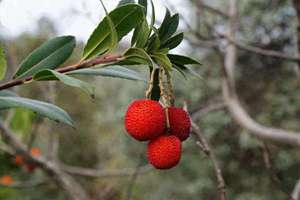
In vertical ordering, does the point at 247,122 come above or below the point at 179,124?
below

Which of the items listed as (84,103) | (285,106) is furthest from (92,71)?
(84,103)

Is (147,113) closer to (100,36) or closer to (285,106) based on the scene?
(100,36)

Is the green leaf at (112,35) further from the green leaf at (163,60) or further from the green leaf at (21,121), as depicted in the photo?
the green leaf at (21,121)

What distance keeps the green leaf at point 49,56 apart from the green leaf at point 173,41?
15cm

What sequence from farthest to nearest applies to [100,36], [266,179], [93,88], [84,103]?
[84,103] → [266,179] → [100,36] → [93,88]

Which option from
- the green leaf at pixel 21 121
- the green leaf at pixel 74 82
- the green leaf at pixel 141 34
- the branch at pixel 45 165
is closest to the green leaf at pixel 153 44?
the green leaf at pixel 141 34

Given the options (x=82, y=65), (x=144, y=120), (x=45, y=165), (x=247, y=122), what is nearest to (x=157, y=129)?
(x=144, y=120)

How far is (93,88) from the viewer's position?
2.06ft

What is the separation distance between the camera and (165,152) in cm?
68

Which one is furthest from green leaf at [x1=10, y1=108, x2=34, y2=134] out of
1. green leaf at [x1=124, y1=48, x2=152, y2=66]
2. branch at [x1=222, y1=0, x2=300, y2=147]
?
green leaf at [x1=124, y1=48, x2=152, y2=66]

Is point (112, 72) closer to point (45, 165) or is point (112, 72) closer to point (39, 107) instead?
point (39, 107)

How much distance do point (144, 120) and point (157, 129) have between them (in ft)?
0.11

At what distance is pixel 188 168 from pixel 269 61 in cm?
143

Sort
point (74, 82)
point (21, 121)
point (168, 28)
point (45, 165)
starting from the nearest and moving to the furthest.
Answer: point (74, 82) → point (168, 28) → point (45, 165) → point (21, 121)
